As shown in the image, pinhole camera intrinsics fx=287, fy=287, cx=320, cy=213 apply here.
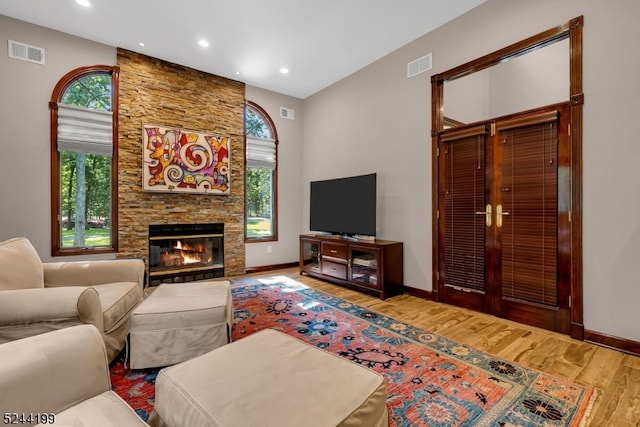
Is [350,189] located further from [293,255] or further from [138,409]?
[138,409]

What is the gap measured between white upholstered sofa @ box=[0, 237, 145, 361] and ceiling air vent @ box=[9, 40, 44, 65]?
8.57 feet

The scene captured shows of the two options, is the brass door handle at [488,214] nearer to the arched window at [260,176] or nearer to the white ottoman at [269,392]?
the white ottoman at [269,392]

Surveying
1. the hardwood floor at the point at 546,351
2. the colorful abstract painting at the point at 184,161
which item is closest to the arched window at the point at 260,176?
the colorful abstract painting at the point at 184,161

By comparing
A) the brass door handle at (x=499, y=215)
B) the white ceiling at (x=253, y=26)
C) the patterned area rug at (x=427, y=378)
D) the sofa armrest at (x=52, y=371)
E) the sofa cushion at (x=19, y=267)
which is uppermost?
the white ceiling at (x=253, y=26)

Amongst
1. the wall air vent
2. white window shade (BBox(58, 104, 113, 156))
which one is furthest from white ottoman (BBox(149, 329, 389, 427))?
the wall air vent

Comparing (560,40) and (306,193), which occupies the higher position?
(560,40)

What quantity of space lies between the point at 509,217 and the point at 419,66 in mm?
2097

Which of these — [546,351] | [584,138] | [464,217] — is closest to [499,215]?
[464,217]

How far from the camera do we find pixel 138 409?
153 cm

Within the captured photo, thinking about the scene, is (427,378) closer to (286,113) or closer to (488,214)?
(488,214)

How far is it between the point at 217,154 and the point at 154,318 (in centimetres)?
313

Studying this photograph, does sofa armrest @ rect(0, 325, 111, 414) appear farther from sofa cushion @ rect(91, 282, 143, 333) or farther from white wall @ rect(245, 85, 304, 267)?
white wall @ rect(245, 85, 304, 267)

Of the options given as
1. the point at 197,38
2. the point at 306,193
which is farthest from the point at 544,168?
the point at 197,38

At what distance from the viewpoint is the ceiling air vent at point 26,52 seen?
3215 mm
